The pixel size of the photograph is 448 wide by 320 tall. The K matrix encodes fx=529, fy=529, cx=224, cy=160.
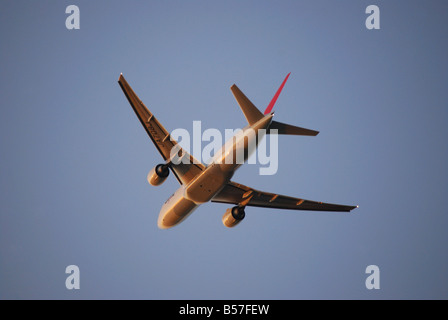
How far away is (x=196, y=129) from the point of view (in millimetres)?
33000

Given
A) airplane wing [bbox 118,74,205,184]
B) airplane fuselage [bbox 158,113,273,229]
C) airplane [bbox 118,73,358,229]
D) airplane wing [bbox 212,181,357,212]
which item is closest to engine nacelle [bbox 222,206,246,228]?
airplane [bbox 118,73,358,229]

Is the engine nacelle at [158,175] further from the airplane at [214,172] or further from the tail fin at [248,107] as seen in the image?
the tail fin at [248,107]

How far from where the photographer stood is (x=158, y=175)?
30.5m

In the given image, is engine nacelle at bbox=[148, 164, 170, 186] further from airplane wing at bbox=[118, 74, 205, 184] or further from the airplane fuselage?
the airplane fuselage

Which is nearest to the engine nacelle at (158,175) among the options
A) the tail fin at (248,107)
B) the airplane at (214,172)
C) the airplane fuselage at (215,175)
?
the airplane at (214,172)

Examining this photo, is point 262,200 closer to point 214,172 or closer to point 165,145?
point 214,172

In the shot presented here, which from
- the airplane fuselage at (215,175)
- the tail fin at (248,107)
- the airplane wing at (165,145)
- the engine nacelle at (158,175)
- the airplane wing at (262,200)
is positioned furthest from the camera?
the airplane wing at (262,200)

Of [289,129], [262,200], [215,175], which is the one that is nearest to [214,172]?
[215,175]

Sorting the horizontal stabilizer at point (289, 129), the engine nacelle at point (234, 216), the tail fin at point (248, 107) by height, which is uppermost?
the tail fin at point (248, 107)

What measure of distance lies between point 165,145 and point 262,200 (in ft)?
27.1

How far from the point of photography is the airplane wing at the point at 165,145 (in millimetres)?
29188

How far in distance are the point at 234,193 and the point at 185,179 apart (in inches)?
159

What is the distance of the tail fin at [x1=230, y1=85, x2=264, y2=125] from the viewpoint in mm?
27453
